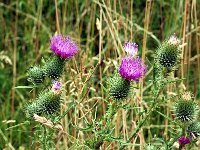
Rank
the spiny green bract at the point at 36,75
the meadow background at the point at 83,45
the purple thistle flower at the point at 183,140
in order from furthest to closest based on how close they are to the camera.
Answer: the meadow background at the point at 83,45
the spiny green bract at the point at 36,75
the purple thistle flower at the point at 183,140

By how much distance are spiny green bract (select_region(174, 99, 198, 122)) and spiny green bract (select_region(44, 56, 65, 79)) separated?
64 cm

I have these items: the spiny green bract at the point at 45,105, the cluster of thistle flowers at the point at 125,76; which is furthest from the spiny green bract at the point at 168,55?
the spiny green bract at the point at 45,105

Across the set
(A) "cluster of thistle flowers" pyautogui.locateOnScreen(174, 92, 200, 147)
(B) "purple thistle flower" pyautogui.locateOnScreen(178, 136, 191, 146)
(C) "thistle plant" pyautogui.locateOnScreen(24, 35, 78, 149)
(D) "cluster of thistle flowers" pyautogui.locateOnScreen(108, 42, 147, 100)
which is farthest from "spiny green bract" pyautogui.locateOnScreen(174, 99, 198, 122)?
(C) "thistle plant" pyautogui.locateOnScreen(24, 35, 78, 149)

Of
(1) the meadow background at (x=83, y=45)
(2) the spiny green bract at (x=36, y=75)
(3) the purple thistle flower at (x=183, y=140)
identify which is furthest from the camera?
(1) the meadow background at (x=83, y=45)

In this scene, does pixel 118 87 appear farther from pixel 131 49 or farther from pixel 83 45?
pixel 83 45

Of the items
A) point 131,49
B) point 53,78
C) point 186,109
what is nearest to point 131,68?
point 131,49

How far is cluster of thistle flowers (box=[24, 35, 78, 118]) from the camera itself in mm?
2467

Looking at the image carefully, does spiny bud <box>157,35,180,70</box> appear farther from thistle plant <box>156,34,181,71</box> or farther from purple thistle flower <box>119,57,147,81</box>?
purple thistle flower <box>119,57,147,81</box>

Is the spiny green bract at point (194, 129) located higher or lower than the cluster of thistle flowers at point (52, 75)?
lower

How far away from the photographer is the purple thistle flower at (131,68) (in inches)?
95.7

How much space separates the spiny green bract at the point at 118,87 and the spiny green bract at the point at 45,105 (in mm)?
275

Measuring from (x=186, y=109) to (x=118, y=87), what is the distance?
0.35m

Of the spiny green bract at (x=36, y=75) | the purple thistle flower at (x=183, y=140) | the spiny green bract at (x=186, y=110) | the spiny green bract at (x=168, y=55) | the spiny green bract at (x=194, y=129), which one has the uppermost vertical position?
the spiny green bract at (x=168, y=55)

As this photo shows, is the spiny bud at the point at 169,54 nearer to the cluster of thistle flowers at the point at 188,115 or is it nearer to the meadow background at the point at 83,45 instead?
the cluster of thistle flowers at the point at 188,115
